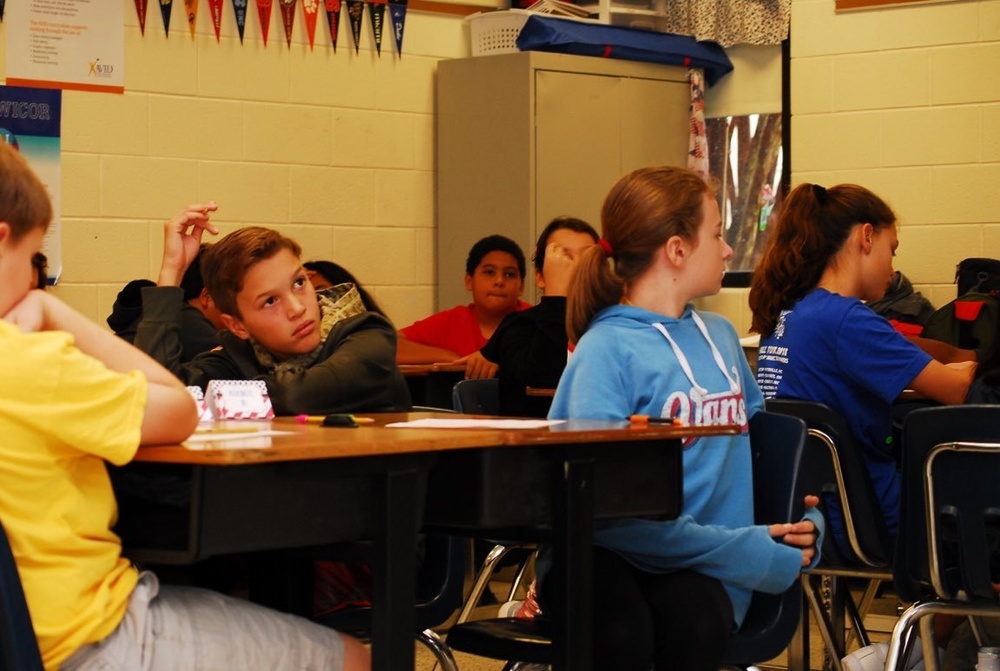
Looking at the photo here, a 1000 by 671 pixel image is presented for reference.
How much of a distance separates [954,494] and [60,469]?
1.51 m

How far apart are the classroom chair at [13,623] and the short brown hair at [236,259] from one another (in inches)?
45.8

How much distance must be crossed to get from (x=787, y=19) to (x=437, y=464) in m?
4.13

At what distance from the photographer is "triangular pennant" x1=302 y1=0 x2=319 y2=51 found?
517 centimetres

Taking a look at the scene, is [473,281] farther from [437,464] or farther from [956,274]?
[437,464]

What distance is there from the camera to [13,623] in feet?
4.91

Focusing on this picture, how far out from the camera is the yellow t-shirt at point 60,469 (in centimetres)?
151

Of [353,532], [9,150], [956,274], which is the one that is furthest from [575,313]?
[956,274]

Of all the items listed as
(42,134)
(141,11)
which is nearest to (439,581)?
(42,134)

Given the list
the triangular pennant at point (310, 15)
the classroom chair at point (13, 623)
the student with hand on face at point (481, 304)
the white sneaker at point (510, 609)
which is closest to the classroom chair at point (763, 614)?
the classroom chair at point (13, 623)

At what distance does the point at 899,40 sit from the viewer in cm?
542

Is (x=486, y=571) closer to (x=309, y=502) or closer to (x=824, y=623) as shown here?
(x=824, y=623)

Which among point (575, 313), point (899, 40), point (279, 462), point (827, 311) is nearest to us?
point (279, 462)

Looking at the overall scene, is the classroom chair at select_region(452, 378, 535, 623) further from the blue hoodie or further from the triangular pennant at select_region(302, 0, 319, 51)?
the triangular pennant at select_region(302, 0, 319, 51)

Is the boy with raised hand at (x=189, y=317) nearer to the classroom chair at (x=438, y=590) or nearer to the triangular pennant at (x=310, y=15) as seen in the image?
the classroom chair at (x=438, y=590)
